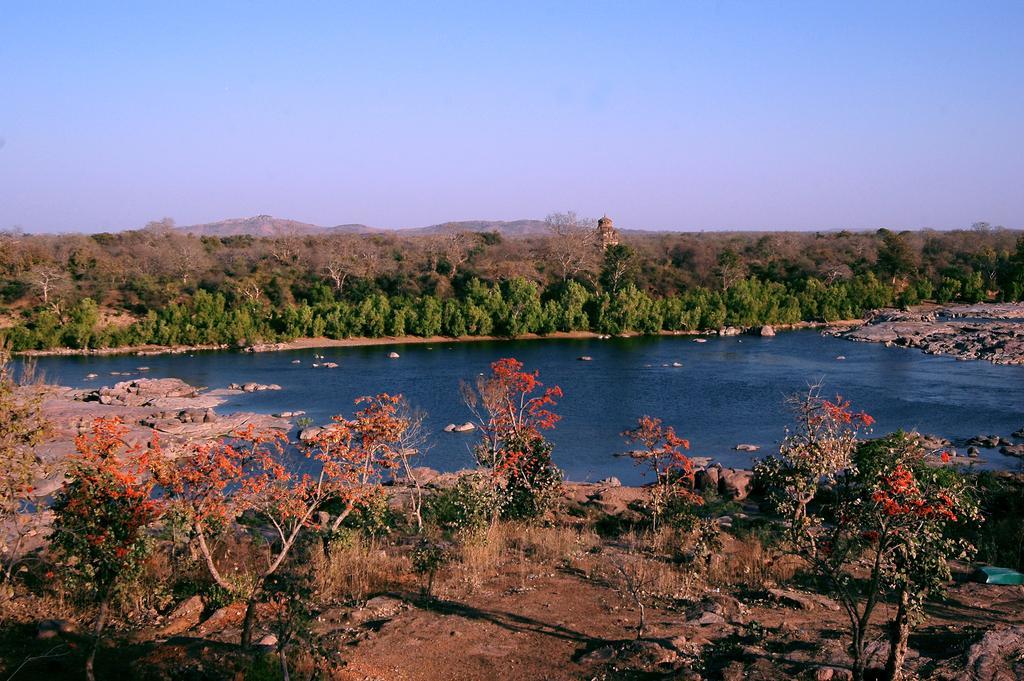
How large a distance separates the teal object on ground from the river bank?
53.5 m

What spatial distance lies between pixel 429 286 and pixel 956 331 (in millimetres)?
44911

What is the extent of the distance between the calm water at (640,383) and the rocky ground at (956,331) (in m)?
2.44

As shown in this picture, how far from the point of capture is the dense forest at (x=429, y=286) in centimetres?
6119

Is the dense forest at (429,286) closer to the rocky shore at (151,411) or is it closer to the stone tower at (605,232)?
the stone tower at (605,232)

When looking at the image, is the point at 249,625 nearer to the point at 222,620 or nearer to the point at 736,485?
the point at 222,620

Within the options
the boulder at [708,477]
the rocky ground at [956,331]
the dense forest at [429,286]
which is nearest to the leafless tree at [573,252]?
the dense forest at [429,286]

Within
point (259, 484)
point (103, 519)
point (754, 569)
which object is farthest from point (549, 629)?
point (103, 519)

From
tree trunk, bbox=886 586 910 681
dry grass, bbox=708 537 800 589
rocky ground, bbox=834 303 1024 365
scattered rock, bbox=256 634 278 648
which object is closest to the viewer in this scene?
tree trunk, bbox=886 586 910 681

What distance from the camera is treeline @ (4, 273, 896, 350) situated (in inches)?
2320

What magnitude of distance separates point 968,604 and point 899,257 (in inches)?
3159

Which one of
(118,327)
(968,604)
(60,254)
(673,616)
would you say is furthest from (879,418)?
(60,254)

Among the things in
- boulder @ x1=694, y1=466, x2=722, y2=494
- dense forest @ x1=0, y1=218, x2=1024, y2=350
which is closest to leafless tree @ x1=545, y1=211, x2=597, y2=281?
dense forest @ x1=0, y1=218, x2=1024, y2=350

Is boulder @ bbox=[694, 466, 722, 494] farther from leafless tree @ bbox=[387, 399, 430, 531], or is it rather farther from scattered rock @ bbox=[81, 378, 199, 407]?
scattered rock @ bbox=[81, 378, 199, 407]

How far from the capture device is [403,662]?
361 inches
